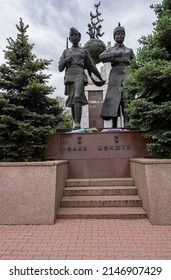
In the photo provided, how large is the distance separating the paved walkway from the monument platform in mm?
1953

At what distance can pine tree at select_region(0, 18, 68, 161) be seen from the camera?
539cm

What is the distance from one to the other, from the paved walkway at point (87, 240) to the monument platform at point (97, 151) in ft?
6.41

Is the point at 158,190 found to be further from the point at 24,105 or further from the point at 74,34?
the point at 74,34

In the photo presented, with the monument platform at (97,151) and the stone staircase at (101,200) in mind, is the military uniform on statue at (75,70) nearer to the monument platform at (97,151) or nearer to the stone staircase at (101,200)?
the monument platform at (97,151)

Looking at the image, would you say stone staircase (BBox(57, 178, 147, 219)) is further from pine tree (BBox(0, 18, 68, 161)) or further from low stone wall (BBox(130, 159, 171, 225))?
pine tree (BBox(0, 18, 68, 161))

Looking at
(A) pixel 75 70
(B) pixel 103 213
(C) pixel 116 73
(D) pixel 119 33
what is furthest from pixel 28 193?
(D) pixel 119 33

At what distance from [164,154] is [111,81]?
3609 mm

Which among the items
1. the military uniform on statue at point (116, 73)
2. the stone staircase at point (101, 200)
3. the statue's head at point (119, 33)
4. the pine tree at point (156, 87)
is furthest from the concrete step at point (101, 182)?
the statue's head at point (119, 33)

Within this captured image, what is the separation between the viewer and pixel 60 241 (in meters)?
3.28

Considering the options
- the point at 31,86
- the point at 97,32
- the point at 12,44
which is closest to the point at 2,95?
the point at 31,86

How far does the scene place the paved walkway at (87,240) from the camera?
9.35 feet

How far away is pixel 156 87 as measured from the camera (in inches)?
200

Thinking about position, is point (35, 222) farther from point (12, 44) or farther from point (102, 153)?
point (12, 44)

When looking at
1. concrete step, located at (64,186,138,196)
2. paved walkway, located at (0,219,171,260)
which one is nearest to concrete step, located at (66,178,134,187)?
concrete step, located at (64,186,138,196)
